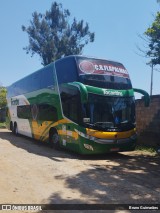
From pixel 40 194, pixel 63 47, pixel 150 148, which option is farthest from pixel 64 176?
pixel 63 47

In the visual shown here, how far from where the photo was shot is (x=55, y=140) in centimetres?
1455

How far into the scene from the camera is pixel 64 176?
28.7 feet

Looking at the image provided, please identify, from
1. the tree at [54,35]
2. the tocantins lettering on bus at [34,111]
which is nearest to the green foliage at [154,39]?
the tocantins lettering on bus at [34,111]

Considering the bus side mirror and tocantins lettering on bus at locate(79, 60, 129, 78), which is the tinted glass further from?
the bus side mirror

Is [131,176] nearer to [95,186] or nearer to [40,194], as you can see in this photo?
[95,186]

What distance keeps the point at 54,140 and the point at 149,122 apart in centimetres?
510

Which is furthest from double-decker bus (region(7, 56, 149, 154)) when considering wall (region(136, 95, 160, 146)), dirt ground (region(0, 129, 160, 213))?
wall (region(136, 95, 160, 146))

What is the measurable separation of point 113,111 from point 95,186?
4856mm

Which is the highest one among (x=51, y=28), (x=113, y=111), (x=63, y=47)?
(x=51, y=28)

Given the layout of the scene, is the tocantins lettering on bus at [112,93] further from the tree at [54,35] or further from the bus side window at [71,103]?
the tree at [54,35]

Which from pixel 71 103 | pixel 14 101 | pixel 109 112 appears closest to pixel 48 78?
pixel 71 103

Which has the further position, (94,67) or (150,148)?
(150,148)

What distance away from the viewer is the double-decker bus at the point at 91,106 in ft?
38.7

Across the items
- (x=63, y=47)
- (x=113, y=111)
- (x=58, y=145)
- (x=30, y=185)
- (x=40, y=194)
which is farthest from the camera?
(x=63, y=47)
